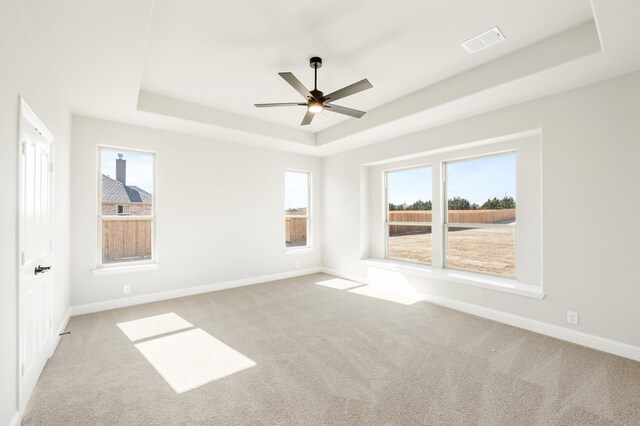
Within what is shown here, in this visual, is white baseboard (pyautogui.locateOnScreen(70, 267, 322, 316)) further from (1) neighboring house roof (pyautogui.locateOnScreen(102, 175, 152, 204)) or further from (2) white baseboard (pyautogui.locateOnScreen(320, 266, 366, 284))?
(1) neighboring house roof (pyautogui.locateOnScreen(102, 175, 152, 204))

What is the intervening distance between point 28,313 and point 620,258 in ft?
17.2

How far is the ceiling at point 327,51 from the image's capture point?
229 centimetres

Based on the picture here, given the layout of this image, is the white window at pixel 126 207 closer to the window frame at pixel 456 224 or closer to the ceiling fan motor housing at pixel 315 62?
the ceiling fan motor housing at pixel 315 62

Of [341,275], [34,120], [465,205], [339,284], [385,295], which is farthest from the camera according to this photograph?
[341,275]

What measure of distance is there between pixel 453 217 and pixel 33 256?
4.98 metres

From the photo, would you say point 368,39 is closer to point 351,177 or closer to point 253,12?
point 253,12

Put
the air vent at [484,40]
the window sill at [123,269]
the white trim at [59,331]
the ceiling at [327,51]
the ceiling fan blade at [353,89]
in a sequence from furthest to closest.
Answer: the window sill at [123,269] < the white trim at [59,331] < the ceiling fan blade at [353,89] < the air vent at [484,40] < the ceiling at [327,51]

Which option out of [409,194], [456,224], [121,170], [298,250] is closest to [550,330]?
[456,224]

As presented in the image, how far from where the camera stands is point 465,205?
4.47 meters

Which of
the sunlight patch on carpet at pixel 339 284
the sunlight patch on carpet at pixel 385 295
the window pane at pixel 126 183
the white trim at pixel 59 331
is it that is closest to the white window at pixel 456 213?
the sunlight patch on carpet at pixel 385 295

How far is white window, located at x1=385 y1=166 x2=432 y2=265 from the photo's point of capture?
5004 millimetres

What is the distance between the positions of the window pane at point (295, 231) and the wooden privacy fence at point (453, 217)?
6.45 ft

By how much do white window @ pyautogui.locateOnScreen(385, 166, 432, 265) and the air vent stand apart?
7.43 ft

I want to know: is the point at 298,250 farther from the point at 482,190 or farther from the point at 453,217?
the point at 482,190
